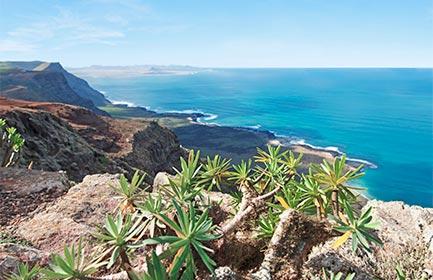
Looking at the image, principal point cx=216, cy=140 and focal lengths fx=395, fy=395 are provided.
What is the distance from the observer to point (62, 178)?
498 inches

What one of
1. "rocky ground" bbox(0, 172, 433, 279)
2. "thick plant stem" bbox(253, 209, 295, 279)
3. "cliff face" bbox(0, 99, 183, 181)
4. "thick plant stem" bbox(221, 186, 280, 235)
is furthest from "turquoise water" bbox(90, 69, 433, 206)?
"thick plant stem" bbox(253, 209, 295, 279)

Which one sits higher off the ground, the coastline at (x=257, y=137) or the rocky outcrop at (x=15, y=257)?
the rocky outcrop at (x=15, y=257)

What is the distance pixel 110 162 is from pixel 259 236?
2928cm

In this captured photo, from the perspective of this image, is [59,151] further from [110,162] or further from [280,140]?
[280,140]

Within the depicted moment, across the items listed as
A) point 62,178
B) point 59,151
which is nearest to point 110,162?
point 59,151

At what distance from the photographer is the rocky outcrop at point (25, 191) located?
10.4 metres

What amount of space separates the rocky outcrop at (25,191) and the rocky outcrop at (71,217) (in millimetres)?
443

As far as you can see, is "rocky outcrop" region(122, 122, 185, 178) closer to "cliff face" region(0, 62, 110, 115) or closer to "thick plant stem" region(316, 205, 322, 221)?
"thick plant stem" region(316, 205, 322, 221)

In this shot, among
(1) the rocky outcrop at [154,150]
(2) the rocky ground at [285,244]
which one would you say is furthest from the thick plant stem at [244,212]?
(1) the rocky outcrop at [154,150]

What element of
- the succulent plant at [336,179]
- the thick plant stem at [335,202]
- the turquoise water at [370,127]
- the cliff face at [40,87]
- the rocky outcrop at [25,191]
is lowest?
the turquoise water at [370,127]

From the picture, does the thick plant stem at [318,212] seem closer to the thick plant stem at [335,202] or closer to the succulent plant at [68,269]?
the thick plant stem at [335,202]

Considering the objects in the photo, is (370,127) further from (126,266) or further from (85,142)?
(126,266)

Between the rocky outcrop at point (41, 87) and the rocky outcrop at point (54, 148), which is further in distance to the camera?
the rocky outcrop at point (41, 87)

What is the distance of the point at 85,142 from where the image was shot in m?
34.6
